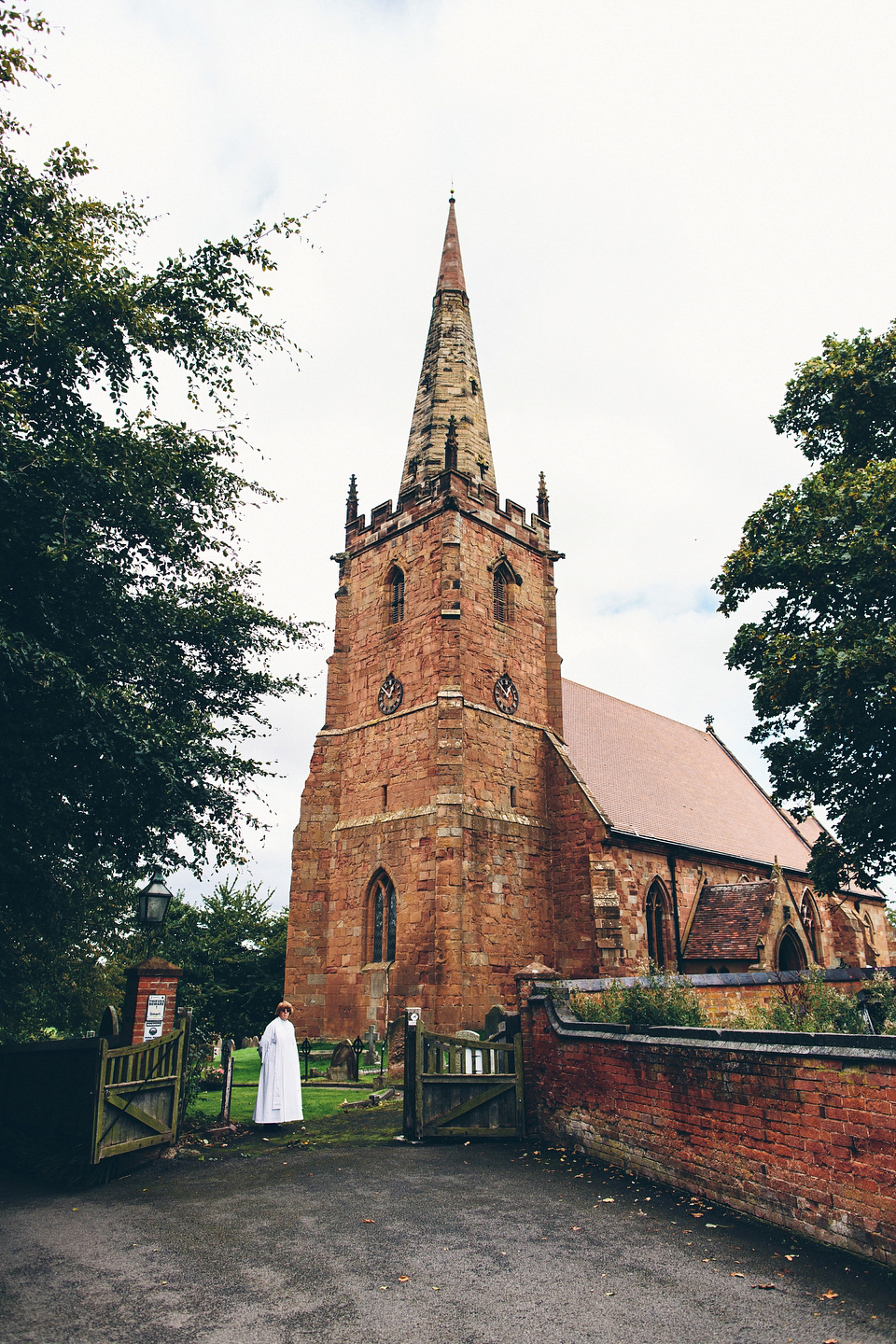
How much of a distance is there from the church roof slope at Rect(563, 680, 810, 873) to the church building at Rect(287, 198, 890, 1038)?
0.19m

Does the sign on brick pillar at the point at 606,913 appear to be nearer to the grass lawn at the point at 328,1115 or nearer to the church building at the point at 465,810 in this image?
the church building at the point at 465,810

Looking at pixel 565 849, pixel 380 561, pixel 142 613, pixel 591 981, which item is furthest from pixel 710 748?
pixel 142 613

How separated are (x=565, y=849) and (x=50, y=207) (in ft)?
55.4

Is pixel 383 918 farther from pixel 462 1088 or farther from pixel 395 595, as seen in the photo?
pixel 462 1088

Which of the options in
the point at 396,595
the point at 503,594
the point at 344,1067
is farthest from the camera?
the point at 503,594

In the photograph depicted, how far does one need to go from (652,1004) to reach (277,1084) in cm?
517

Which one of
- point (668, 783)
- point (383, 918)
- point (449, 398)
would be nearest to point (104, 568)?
point (383, 918)

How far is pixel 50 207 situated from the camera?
11070mm

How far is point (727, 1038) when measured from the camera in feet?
23.2

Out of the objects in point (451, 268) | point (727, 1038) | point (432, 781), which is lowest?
point (727, 1038)

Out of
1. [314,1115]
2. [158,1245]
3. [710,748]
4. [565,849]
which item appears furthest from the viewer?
[710,748]

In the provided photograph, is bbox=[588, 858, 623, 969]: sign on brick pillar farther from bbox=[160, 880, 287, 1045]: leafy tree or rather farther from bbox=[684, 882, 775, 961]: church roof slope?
bbox=[160, 880, 287, 1045]: leafy tree

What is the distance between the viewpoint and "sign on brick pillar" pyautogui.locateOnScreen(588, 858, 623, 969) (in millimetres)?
18641

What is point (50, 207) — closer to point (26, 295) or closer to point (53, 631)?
point (26, 295)
